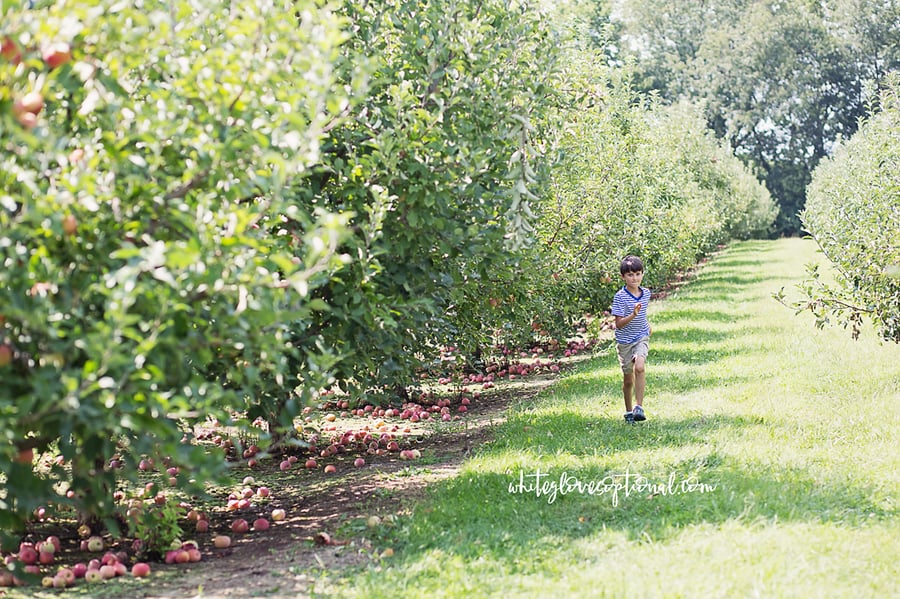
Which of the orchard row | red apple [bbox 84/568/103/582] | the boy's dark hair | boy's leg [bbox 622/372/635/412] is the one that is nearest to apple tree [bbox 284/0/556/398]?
the orchard row

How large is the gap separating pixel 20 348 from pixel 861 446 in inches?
222

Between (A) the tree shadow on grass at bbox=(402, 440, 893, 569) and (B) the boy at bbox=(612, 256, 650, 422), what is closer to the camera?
(A) the tree shadow on grass at bbox=(402, 440, 893, 569)

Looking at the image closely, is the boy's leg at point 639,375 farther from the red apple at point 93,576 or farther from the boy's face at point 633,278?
the red apple at point 93,576

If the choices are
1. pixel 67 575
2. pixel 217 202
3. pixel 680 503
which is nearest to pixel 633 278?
pixel 680 503

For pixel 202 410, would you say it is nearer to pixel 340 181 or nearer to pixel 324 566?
pixel 324 566

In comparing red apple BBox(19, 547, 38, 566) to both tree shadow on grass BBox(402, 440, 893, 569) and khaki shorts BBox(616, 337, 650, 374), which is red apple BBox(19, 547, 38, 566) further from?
khaki shorts BBox(616, 337, 650, 374)

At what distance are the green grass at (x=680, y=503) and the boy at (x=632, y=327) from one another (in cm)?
32

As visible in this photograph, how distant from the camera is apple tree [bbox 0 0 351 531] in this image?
335cm

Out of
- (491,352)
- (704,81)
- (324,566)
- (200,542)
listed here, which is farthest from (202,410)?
(704,81)

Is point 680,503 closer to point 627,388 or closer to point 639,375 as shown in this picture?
point 639,375

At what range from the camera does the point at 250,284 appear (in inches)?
144

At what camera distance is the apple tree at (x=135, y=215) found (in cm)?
335

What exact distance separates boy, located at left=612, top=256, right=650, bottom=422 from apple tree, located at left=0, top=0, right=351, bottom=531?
4126mm

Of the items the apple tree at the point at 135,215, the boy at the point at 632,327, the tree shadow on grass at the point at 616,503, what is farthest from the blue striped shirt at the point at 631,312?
the apple tree at the point at 135,215
